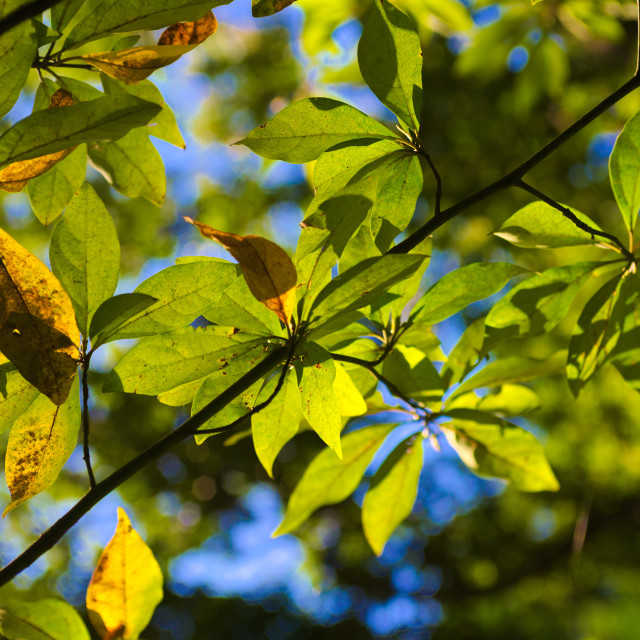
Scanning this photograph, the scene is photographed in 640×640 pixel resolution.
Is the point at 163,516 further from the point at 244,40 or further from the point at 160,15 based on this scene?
the point at 160,15

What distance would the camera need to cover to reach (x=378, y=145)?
62 cm

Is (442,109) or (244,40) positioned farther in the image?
(244,40)

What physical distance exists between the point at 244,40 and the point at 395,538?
359 cm

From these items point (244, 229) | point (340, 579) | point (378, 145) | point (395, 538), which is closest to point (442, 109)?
point (244, 229)

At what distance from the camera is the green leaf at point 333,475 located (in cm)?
87

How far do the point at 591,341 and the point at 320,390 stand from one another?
1.14ft

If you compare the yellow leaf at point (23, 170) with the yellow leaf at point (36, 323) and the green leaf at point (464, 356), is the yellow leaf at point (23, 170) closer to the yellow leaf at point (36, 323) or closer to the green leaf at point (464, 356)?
the yellow leaf at point (36, 323)

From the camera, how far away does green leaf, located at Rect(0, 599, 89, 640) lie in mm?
561

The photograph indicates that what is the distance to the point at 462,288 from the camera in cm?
66

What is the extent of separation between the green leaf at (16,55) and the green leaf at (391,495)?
650mm

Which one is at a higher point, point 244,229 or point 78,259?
point 78,259

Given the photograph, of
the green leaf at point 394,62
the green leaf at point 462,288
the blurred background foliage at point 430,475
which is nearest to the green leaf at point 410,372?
the green leaf at point 462,288

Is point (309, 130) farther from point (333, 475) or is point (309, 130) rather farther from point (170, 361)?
point (333, 475)

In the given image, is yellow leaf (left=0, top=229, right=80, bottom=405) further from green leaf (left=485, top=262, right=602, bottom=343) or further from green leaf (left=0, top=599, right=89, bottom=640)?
green leaf (left=485, top=262, right=602, bottom=343)
